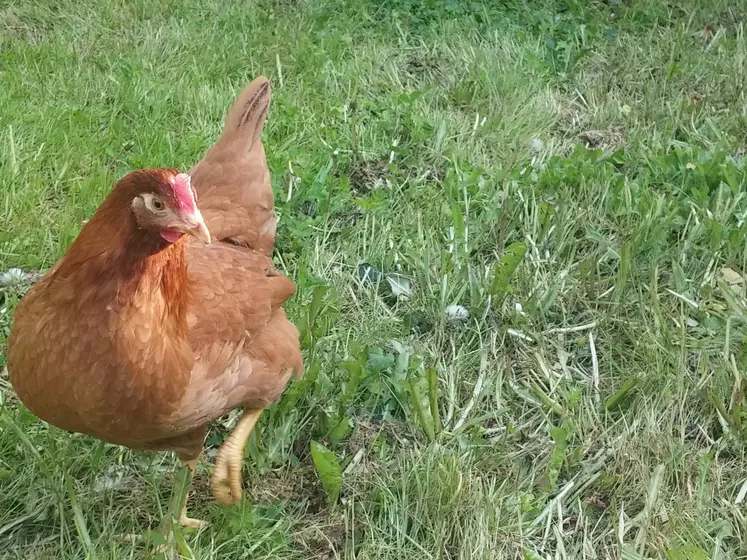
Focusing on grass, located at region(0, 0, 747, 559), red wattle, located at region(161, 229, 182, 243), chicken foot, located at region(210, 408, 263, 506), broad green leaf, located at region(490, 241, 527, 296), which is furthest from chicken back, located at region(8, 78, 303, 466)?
broad green leaf, located at region(490, 241, 527, 296)

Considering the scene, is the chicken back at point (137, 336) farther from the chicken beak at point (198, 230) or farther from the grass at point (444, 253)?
the grass at point (444, 253)

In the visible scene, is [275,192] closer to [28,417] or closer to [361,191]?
[361,191]

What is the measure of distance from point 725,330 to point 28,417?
8.09ft

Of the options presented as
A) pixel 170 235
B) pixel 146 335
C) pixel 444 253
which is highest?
pixel 170 235

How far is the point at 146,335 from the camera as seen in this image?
1646 mm

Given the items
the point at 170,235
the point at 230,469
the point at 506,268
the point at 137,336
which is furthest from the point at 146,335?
the point at 506,268

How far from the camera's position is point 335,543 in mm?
2107

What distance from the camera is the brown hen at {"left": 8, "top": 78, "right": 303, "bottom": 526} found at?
1.57m

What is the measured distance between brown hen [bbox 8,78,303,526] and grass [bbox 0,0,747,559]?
1.08 feet

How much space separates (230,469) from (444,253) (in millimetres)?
1275

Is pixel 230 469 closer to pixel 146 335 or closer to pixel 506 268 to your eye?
pixel 146 335

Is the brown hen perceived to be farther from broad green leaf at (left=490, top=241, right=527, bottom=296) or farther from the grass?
broad green leaf at (left=490, top=241, right=527, bottom=296)

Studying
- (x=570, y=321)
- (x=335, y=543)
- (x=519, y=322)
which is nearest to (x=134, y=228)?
(x=335, y=543)

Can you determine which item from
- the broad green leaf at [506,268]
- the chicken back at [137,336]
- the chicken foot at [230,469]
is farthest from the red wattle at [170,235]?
the broad green leaf at [506,268]
